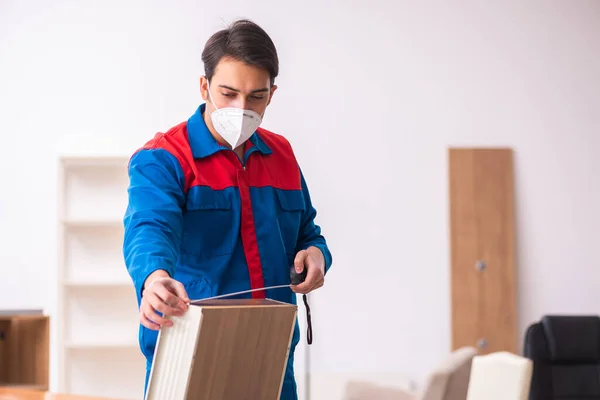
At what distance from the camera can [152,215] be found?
1309 millimetres

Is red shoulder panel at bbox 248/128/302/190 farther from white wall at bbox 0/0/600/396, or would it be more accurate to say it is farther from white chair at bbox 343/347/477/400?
white wall at bbox 0/0/600/396

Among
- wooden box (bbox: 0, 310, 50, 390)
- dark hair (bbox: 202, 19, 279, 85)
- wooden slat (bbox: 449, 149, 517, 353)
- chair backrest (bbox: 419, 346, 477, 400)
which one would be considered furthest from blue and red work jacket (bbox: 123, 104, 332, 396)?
wooden slat (bbox: 449, 149, 517, 353)

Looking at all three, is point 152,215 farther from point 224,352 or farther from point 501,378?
point 501,378

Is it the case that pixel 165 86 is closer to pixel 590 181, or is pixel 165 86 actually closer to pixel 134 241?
pixel 590 181

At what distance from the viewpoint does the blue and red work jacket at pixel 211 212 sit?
1.36 metres

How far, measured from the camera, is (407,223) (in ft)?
16.4

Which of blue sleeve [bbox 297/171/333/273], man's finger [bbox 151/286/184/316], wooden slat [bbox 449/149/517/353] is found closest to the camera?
man's finger [bbox 151/286/184/316]

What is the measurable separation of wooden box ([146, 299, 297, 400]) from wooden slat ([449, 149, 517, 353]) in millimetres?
3827

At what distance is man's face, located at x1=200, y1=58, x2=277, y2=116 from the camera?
1490mm

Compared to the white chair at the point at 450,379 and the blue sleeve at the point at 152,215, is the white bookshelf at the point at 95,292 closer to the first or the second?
the white chair at the point at 450,379

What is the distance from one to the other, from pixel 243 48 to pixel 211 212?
33 cm

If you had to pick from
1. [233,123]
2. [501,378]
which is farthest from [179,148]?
[501,378]

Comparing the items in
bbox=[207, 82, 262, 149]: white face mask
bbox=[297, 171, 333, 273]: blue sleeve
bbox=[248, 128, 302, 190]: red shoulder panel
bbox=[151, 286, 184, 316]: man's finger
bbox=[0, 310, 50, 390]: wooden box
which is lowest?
bbox=[0, 310, 50, 390]: wooden box

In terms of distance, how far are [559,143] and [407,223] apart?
1207mm
